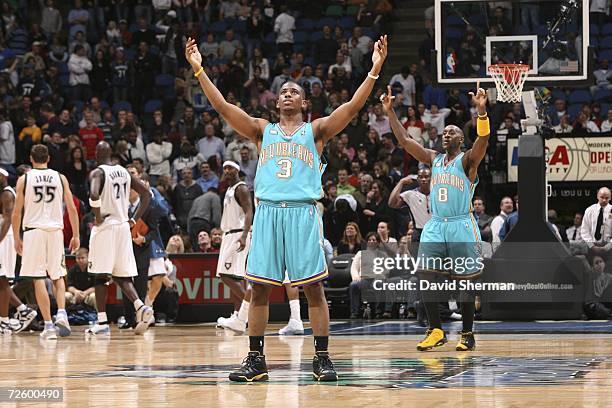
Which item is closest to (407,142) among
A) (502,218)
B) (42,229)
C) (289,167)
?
(289,167)

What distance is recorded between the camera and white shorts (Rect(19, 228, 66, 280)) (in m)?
15.2

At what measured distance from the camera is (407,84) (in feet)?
78.7

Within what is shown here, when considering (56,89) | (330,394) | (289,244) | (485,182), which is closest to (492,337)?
(289,244)

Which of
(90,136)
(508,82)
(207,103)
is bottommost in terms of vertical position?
(90,136)

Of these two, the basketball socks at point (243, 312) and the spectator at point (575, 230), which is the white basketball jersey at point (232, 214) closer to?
the basketball socks at point (243, 312)

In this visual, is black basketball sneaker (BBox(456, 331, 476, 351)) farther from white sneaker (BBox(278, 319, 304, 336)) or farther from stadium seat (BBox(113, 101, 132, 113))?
stadium seat (BBox(113, 101, 132, 113))

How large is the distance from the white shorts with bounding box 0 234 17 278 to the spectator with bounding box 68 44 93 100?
1002cm

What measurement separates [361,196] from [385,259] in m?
2.69

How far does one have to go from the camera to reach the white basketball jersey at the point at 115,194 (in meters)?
15.5

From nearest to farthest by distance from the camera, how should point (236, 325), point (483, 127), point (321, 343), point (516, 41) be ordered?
1. point (321, 343)
2. point (483, 127)
3. point (236, 325)
4. point (516, 41)

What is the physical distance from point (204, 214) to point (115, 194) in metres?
5.09

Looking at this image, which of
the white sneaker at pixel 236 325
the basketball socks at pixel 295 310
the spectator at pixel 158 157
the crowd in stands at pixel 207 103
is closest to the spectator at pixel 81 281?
the crowd in stands at pixel 207 103

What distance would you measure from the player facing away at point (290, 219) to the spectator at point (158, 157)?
47.6 feet

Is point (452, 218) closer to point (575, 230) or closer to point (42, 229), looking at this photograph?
point (42, 229)
